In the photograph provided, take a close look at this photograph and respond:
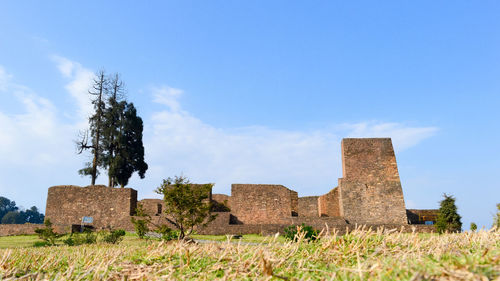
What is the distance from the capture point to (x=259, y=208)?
22719 mm

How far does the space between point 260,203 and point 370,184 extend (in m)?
6.88

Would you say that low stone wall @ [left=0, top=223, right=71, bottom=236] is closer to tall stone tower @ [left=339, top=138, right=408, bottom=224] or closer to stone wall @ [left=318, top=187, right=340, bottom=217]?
stone wall @ [left=318, top=187, right=340, bottom=217]

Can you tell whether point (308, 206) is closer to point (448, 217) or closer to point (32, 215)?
point (448, 217)

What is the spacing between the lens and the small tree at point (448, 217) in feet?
58.1

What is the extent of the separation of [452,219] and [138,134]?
22.4 metres

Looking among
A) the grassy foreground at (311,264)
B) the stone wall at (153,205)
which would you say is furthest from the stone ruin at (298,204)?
the grassy foreground at (311,264)

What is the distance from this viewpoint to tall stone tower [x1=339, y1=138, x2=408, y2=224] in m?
21.4

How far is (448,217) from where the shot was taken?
18.0 metres

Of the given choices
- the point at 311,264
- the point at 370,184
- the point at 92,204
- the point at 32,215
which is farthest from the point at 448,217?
the point at 32,215

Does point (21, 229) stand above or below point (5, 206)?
below

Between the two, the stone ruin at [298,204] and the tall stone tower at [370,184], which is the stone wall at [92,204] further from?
the tall stone tower at [370,184]

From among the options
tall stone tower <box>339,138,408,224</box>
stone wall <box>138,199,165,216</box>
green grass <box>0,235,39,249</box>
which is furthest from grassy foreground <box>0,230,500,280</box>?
stone wall <box>138,199,165,216</box>

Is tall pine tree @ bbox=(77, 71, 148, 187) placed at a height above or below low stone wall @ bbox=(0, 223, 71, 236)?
above

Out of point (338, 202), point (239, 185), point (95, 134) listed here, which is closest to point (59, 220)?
point (95, 134)
